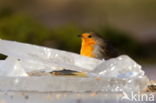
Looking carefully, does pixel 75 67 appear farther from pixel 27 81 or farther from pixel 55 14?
pixel 55 14

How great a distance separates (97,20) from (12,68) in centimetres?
892

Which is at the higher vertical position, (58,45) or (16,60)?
(58,45)

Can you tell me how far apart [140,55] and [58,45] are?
1.67 meters

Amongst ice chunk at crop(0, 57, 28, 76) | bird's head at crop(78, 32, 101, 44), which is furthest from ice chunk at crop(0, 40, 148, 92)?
bird's head at crop(78, 32, 101, 44)

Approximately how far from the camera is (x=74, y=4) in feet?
41.8

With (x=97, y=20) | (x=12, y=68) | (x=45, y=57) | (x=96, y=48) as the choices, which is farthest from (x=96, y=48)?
(x=97, y=20)

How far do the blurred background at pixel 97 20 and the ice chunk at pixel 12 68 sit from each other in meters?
5.62

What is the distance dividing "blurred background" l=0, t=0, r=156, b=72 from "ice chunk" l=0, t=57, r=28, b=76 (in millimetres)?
5620

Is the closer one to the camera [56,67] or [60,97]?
[60,97]

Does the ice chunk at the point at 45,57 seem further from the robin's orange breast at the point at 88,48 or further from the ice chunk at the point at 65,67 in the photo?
the robin's orange breast at the point at 88,48

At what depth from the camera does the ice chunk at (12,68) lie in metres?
1.58

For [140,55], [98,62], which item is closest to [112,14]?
[140,55]

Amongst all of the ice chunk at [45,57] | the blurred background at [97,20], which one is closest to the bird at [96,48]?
the blurred background at [97,20]

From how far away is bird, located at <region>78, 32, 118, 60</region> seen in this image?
4758 mm
